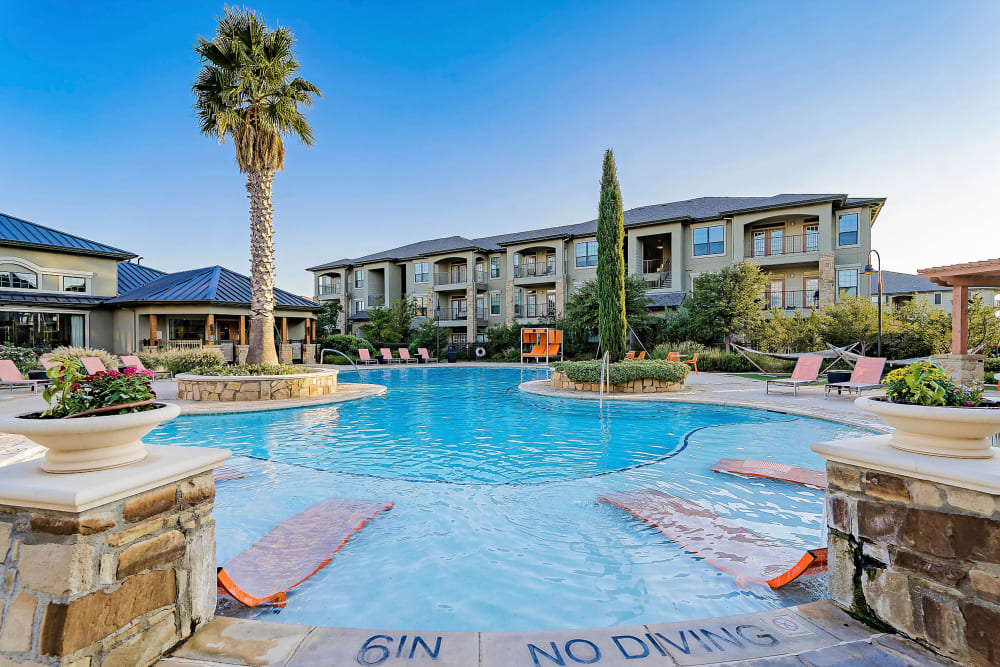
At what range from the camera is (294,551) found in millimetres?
3297

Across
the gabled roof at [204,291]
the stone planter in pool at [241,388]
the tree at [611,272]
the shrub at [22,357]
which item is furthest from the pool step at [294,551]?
the gabled roof at [204,291]

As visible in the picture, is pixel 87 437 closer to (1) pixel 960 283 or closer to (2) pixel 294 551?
(2) pixel 294 551

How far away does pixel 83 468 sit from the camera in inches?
70.2

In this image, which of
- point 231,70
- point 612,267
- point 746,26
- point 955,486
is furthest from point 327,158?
point 955,486

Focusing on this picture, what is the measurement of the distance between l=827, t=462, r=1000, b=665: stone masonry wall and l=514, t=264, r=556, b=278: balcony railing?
86.1 ft

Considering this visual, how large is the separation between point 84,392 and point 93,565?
719 millimetres

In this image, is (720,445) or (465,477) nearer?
(465,477)

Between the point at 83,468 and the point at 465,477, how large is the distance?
3856 millimetres

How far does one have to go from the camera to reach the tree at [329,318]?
3378 centimetres

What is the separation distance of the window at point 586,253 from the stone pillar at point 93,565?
26.2 meters

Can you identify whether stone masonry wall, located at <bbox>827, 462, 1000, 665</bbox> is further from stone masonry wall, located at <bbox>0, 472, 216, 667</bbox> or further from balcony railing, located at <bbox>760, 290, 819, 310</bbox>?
balcony railing, located at <bbox>760, 290, 819, 310</bbox>

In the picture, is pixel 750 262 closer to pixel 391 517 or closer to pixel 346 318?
pixel 391 517

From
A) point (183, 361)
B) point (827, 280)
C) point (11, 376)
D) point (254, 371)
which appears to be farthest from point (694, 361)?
point (11, 376)

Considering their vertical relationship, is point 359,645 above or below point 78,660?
below
